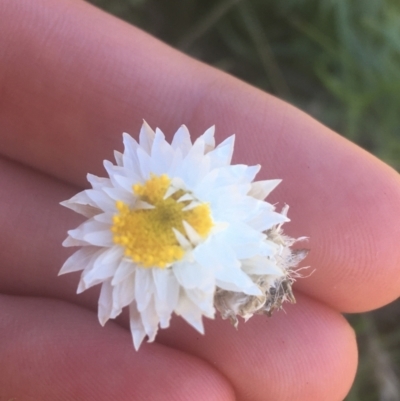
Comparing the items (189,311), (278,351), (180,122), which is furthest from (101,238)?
(278,351)

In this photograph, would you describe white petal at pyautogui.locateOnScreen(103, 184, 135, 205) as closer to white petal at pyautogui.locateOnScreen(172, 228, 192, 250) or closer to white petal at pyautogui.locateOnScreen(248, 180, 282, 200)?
white petal at pyautogui.locateOnScreen(172, 228, 192, 250)

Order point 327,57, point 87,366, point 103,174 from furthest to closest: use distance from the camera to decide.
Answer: point 327,57 → point 103,174 → point 87,366

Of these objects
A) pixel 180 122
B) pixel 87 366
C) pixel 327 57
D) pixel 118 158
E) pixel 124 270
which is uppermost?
pixel 327 57

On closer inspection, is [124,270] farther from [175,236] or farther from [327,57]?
[327,57]

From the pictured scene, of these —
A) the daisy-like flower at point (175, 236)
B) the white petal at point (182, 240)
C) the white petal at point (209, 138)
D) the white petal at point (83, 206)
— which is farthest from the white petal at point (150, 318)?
the white petal at point (209, 138)

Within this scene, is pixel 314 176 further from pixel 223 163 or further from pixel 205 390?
pixel 205 390

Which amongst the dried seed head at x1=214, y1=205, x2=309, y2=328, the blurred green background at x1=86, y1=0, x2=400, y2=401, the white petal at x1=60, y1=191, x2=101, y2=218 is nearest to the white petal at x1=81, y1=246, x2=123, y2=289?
the white petal at x1=60, y1=191, x2=101, y2=218

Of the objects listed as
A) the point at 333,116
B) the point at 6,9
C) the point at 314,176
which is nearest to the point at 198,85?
the point at 314,176
